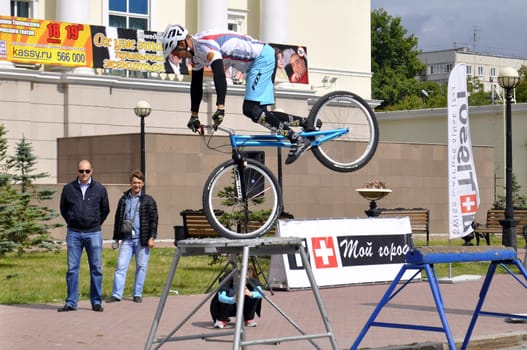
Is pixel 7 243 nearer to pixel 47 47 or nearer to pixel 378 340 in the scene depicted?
pixel 378 340

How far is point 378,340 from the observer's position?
1334 cm

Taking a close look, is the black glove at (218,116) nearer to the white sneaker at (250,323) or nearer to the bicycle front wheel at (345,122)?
the bicycle front wheel at (345,122)

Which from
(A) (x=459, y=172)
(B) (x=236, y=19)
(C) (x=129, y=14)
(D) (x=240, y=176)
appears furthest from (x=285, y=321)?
(B) (x=236, y=19)

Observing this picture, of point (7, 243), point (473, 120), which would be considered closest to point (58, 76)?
point (7, 243)

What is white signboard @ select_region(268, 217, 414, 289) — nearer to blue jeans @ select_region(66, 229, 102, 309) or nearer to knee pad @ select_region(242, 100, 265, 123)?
blue jeans @ select_region(66, 229, 102, 309)

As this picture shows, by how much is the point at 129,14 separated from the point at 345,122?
34935mm

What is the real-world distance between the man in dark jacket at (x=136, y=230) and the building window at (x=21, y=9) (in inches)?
1059

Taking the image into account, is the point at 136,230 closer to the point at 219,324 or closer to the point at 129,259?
the point at 129,259

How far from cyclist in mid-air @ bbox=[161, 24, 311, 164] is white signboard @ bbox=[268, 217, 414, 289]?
A: 8930 mm

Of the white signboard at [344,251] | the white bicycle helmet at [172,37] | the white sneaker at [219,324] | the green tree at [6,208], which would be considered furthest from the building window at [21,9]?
the white bicycle helmet at [172,37]

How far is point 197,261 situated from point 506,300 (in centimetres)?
937

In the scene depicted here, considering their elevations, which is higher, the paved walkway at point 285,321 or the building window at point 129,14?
the building window at point 129,14

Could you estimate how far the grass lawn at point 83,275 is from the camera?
19.0 metres

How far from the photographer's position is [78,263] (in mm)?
16312
